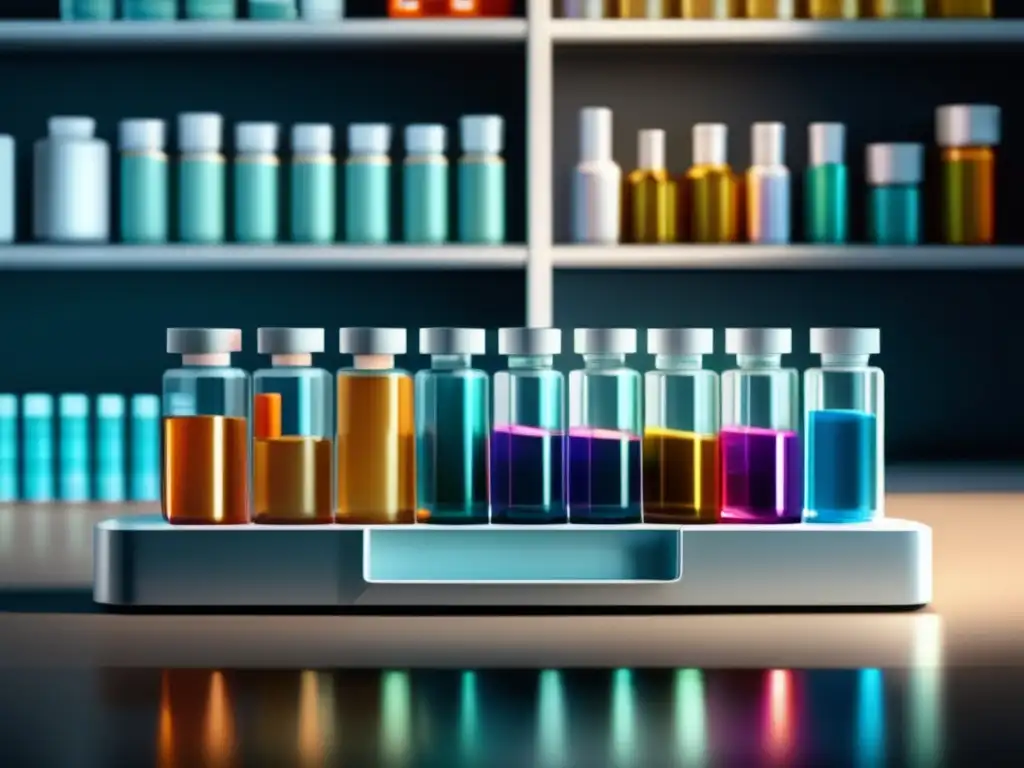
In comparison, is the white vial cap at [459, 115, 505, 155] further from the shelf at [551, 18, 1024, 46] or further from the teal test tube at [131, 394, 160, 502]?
the teal test tube at [131, 394, 160, 502]

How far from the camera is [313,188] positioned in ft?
7.30

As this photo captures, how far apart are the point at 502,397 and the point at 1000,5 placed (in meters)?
1.79

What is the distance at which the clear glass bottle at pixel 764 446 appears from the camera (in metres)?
1.04

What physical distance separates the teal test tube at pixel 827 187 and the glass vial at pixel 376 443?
4.55ft

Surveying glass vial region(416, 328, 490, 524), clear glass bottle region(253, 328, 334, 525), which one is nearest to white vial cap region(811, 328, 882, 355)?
glass vial region(416, 328, 490, 524)

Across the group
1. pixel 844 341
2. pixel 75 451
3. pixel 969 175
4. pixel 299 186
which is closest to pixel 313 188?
pixel 299 186

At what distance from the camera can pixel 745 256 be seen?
2262 mm

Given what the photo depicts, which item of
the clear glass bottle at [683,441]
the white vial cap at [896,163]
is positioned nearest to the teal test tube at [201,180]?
the white vial cap at [896,163]

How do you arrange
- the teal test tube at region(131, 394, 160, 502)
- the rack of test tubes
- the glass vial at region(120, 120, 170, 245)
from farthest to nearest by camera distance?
1. the glass vial at region(120, 120, 170, 245)
2. the teal test tube at region(131, 394, 160, 502)
3. the rack of test tubes

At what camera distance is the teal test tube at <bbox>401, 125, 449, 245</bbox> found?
222cm

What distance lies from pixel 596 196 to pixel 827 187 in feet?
1.16

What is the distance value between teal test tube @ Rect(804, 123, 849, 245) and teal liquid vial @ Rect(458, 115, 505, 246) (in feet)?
1.58

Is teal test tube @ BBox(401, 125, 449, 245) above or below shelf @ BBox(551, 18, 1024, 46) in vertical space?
below

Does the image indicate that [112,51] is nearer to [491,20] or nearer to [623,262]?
[491,20]
